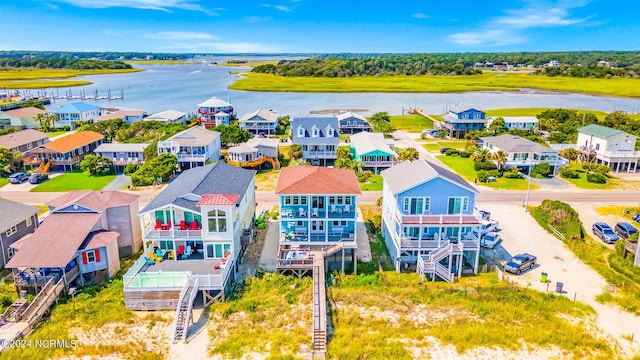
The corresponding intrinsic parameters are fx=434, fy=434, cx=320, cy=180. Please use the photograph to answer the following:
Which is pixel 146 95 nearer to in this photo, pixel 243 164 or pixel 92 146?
pixel 92 146

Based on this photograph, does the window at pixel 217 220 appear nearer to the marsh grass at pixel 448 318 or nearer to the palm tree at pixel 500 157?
the marsh grass at pixel 448 318

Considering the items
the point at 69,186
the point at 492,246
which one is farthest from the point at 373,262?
the point at 69,186

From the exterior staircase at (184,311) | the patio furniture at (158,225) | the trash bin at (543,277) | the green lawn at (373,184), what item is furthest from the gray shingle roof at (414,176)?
the patio furniture at (158,225)

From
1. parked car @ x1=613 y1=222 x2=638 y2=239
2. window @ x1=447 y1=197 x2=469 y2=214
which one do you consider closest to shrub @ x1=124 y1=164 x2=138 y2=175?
window @ x1=447 y1=197 x2=469 y2=214

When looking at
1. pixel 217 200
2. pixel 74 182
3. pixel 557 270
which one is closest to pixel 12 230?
pixel 217 200

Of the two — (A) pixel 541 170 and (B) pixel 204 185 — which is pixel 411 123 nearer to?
(A) pixel 541 170

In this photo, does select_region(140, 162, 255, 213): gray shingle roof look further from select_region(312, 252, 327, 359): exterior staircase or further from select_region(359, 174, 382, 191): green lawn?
select_region(359, 174, 382, 191): green lawn
